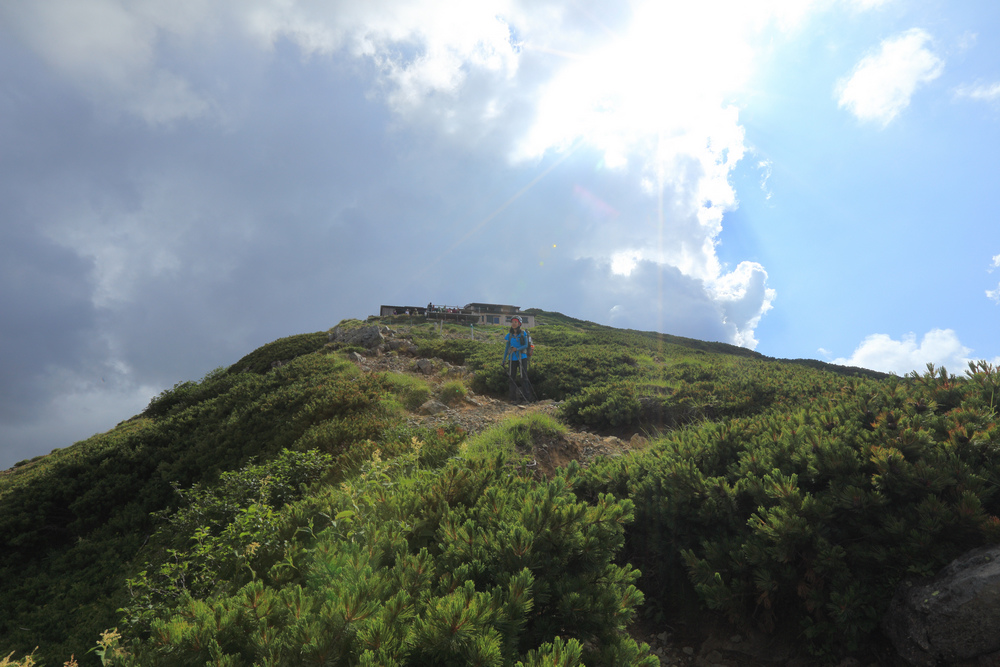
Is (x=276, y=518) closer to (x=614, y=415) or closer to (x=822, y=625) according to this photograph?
(x=822, y=625)

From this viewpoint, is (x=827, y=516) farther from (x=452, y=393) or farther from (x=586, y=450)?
(x=452, y=393)

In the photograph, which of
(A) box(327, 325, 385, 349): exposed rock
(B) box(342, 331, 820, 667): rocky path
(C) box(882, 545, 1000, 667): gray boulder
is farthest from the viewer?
(A) box(327, 325, 385, 349): exposed rock

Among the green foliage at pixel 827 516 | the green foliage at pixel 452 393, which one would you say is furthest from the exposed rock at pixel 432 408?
the green foliage at pixel 827 516

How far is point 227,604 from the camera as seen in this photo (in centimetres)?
258

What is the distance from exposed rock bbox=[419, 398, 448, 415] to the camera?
9.91 meters

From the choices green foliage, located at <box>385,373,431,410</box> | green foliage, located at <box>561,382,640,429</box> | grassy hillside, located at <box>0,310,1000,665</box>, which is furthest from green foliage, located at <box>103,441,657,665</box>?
green foliage, located at <box>561,382,640,429</box>

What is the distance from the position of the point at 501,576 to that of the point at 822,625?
2.94m

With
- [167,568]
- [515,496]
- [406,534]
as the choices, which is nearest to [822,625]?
[515,496]

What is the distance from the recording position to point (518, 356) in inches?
540

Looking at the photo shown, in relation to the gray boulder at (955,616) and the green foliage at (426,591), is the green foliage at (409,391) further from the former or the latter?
the gray boulder at (955,616)

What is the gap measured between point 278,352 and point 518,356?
524 inches

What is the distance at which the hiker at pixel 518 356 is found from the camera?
13.6 meters

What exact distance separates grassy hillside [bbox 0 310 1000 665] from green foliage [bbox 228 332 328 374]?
11.6 metres

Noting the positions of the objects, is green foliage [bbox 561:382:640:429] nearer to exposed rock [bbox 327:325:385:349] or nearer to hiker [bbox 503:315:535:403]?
hiker [bbox 503:315:535:403]
